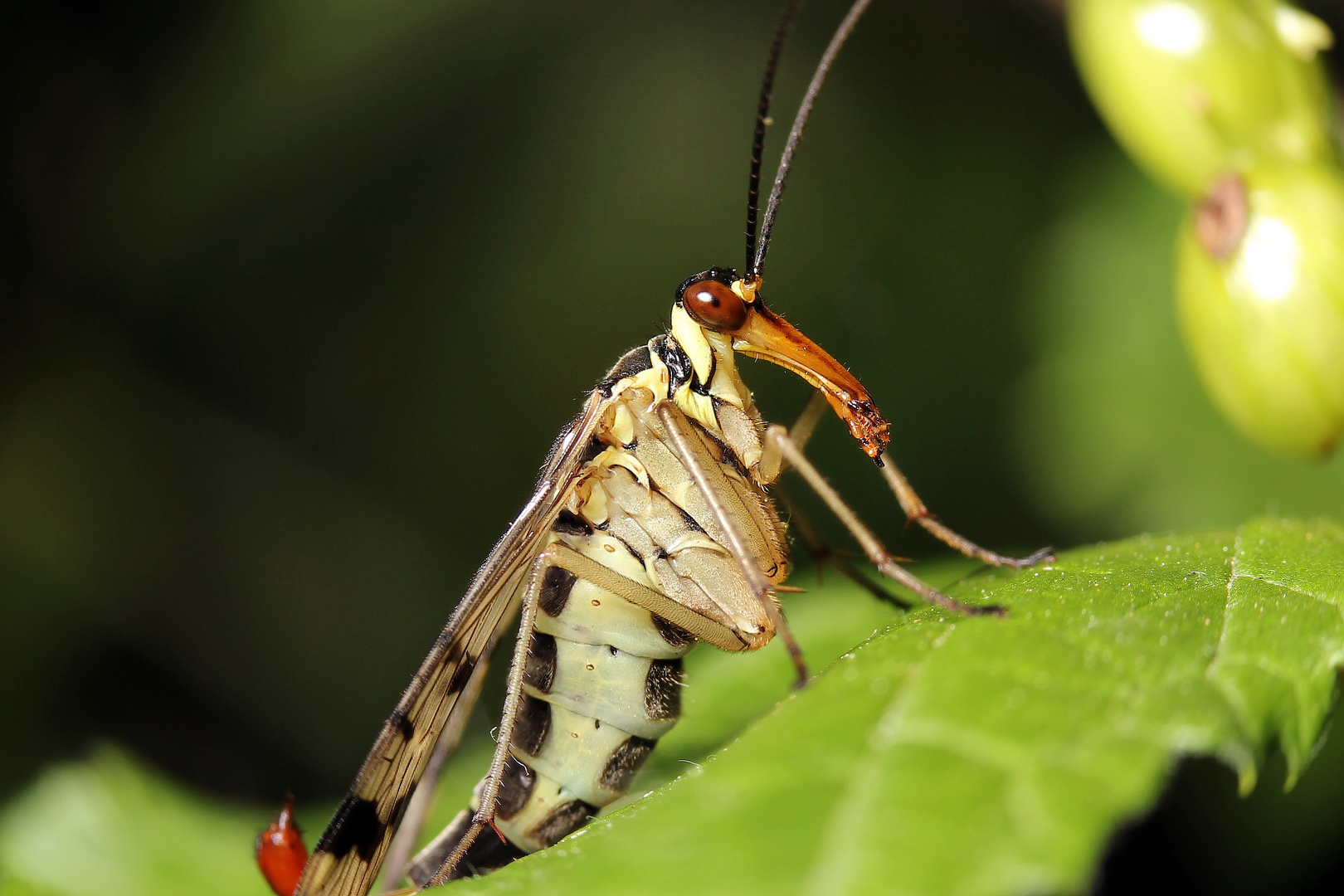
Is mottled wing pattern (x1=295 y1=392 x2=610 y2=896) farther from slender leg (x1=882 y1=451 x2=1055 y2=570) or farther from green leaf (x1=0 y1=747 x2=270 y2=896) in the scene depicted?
green leaf (x1=0 y1=747 x2=270 y2=896)

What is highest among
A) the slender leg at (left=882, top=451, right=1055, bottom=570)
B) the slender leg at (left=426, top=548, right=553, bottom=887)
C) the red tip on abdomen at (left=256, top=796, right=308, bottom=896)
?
the slender leg at (left=882, top=451, right=1055, bottom=570)

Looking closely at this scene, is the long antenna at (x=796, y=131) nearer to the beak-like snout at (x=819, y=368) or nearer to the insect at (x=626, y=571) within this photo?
the insect at (x=626, y=571)

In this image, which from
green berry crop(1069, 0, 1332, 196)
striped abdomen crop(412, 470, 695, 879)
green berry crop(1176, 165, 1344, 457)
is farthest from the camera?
striped abdomen crop(412, 470, 695, 879)

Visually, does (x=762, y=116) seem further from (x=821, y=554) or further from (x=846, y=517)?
(x=821, y=554)

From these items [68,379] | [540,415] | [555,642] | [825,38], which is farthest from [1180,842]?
[68,379]

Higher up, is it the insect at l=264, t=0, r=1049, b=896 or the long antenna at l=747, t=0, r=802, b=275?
the long antenna at l=747, t=0, r=802, b=275

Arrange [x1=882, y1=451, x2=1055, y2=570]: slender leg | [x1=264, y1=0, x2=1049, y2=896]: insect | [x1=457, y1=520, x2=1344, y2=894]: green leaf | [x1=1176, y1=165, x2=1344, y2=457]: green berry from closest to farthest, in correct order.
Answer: [x1=457, y1=520, x2=1344, y2=894]: green leaf
[x1=1176, y1=165, x2=1344, y2=457]: green berry
[x1=882, y1=451, x2=1055, y2=570]: slender leg
[x1=264, y1=0, x2=1049, y2=896]: insect

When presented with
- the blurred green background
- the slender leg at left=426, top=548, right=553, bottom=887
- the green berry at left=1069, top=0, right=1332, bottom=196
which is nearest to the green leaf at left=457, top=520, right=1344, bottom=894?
the slender leg at left=426, top=548, right=553, bottom=887

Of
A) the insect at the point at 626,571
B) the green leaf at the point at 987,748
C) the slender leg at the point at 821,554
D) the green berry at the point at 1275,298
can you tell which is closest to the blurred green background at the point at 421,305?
the slender leg at the point at 821,554

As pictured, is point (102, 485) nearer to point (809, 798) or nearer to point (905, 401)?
point (905, 401)

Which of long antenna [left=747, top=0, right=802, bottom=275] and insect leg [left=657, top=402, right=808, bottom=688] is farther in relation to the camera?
long antenna [left=747, top=0, right=802, bottom=275]
